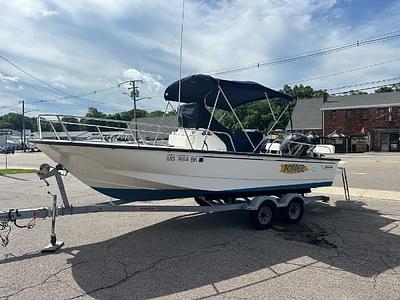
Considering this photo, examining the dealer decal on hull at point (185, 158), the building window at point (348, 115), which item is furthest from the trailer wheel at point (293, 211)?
the building window at point (348, 115)

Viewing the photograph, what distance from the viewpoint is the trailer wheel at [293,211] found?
7.45m

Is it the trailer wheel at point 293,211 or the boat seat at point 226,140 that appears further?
the boat seat at point 226,140

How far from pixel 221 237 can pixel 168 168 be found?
151cm

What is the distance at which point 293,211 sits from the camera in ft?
24.9

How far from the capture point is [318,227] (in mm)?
7262

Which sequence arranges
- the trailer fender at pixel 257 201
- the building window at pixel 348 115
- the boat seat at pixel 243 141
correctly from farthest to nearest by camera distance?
1. the building window at pixel 348 115
2. the boat seat at pixel 243 141
3. the trailer fender at pixel 257 201

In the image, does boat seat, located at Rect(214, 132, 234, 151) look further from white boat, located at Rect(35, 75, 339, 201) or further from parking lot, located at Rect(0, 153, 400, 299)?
parking lot, located at Rect(0, 153, 400, 299)

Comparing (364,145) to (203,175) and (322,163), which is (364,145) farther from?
(203,175)

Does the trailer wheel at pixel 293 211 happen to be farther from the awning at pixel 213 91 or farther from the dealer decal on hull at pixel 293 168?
the awning at pixel 213 91

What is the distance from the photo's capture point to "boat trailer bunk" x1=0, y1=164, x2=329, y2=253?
18.5ft

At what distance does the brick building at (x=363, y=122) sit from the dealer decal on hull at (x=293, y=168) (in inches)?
1425

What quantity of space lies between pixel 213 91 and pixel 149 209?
2938 mm

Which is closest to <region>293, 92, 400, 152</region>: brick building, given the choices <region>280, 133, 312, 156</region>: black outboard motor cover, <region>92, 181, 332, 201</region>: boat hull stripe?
<region>280, 133, 312, 156</region>: black outboard motor cover

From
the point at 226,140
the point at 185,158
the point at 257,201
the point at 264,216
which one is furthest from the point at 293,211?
the point at 185,158
